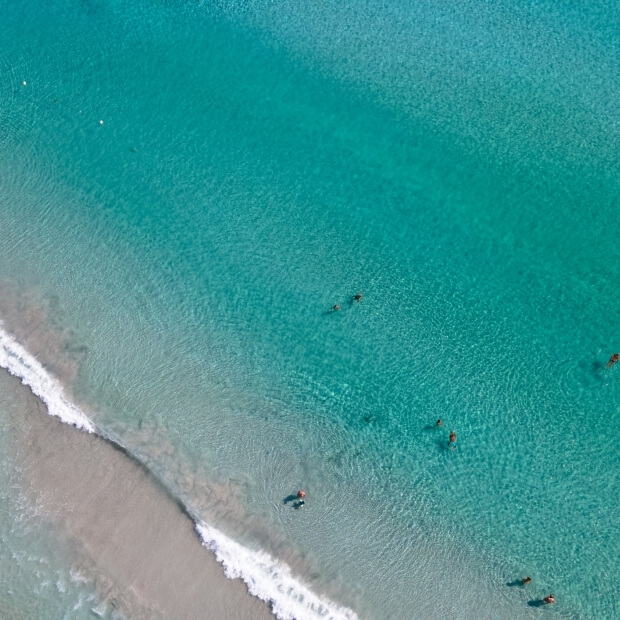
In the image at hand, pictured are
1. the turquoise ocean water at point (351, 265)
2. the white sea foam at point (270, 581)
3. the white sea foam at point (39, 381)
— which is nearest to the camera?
the white sea foam at point (270, 581)

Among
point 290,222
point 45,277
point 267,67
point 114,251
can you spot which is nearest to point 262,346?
point 290,222

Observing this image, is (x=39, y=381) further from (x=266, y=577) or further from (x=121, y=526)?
(x=266, y=577)

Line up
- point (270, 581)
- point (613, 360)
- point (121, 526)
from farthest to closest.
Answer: point (613, 360) < point (121, 526) < point (270, 581)

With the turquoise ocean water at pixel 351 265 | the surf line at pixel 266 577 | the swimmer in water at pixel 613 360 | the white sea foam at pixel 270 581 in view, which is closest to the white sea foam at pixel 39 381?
the turquoise ocean water at pixel 351 265

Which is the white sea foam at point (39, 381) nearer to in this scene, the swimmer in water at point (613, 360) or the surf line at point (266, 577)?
the surf line at point (266, 577)

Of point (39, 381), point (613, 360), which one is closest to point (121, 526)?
point (39, 381)

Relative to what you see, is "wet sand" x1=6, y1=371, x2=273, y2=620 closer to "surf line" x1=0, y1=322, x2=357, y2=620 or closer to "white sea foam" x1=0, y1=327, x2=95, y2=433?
"surf line" x1=0, y1=322, x2=357, y2=620
